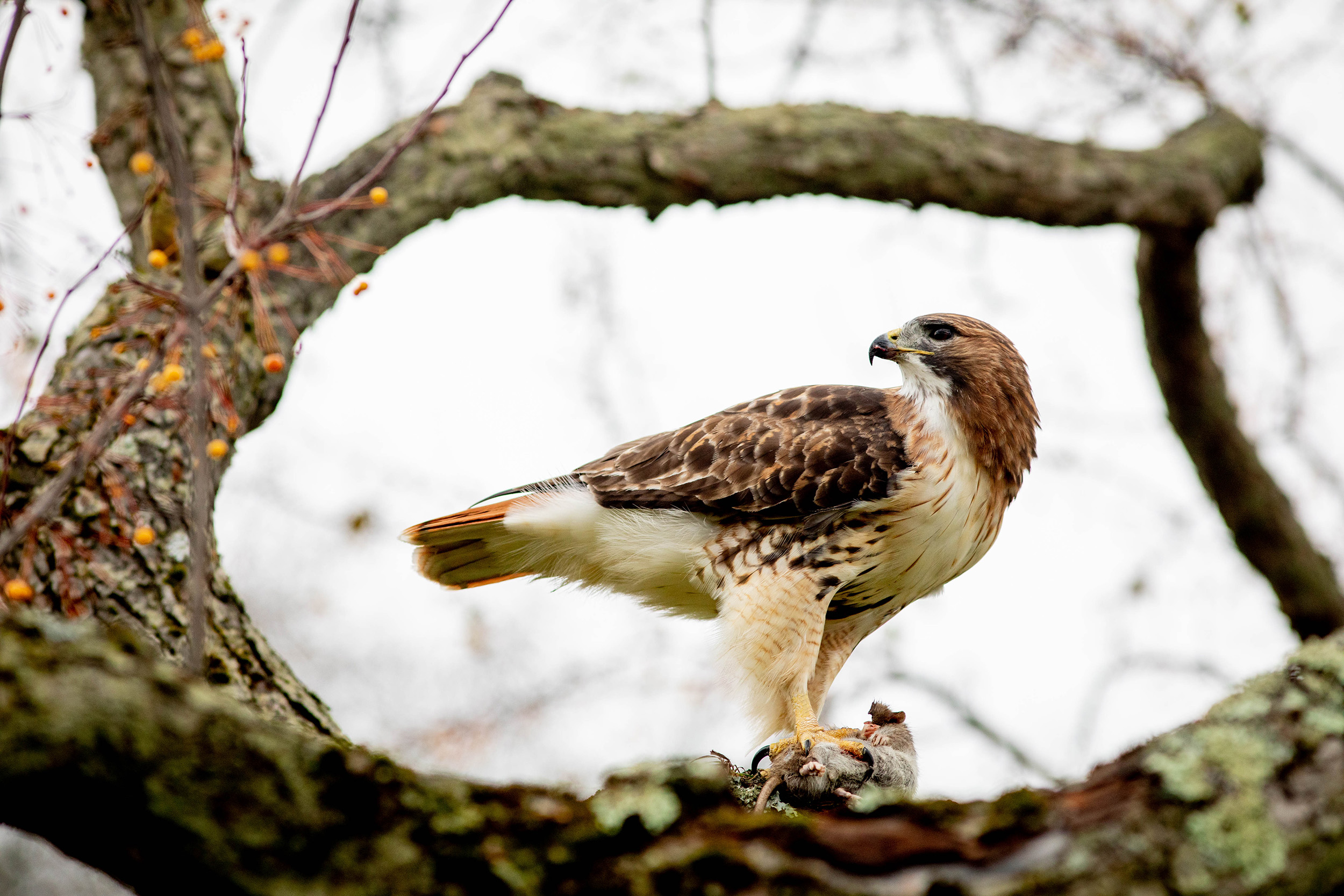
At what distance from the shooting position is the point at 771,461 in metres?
4.02

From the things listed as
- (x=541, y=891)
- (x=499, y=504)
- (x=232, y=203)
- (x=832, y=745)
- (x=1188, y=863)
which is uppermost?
(x=499, y=504)

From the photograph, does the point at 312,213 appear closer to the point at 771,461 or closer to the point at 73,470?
the point at 73,470

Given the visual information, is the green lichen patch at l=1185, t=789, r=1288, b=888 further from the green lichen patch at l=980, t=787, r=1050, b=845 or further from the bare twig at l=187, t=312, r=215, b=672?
the bare twig at l=187, t=312, r=215, b=672

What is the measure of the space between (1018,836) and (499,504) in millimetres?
2917

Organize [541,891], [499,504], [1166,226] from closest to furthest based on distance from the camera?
[541,891] < [499,504] < [1166,226]

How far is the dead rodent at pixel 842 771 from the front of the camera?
318cm

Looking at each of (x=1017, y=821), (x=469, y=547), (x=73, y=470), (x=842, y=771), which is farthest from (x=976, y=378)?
(x=73, y=470)

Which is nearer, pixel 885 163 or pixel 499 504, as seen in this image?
pixel 499 504

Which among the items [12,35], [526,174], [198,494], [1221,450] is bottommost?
[198,494]

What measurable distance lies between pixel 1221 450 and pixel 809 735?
4055 millimetres

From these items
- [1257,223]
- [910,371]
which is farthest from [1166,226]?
[910,371]

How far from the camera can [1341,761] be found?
154 centimetres

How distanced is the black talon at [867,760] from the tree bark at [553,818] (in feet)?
5.50

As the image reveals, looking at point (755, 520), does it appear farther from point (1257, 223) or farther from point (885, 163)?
point (1257, 223)
